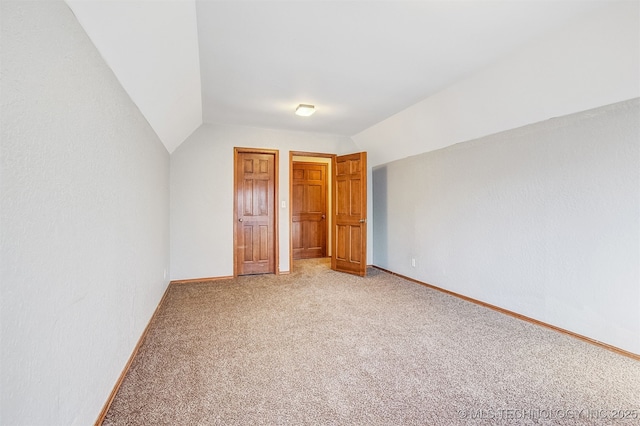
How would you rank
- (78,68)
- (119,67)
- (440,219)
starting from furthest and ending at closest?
1. (440,219)
2. (119,67)
3. (78,68)

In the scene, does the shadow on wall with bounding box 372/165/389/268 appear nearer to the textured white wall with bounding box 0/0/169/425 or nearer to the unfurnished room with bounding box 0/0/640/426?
the unfurnished room with bounding box 0/0/640/426

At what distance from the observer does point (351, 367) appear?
2.07 metres

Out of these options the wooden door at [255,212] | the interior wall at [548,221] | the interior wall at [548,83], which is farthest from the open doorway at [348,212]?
the interior wall at [548,83]

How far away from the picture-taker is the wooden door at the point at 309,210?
653 centimetres

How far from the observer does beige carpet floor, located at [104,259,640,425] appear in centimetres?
161

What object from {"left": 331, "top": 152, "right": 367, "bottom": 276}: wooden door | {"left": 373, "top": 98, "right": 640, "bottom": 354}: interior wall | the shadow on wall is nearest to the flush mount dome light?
{"left": 331, "top": 152, "right": 367, "bottom": 276}: wooden door

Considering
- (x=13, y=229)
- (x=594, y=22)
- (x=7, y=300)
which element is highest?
(x=594, y=22)

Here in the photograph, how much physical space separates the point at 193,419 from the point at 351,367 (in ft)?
3.35

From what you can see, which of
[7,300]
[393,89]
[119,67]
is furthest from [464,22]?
[7,300]

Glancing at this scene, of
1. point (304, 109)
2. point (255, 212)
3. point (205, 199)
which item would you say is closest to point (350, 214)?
point (255, 212)

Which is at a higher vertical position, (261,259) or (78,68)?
(78,68)

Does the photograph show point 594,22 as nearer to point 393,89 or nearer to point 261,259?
point 393,89

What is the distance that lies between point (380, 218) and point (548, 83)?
10.5 ft

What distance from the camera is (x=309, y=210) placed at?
21.8 feet
